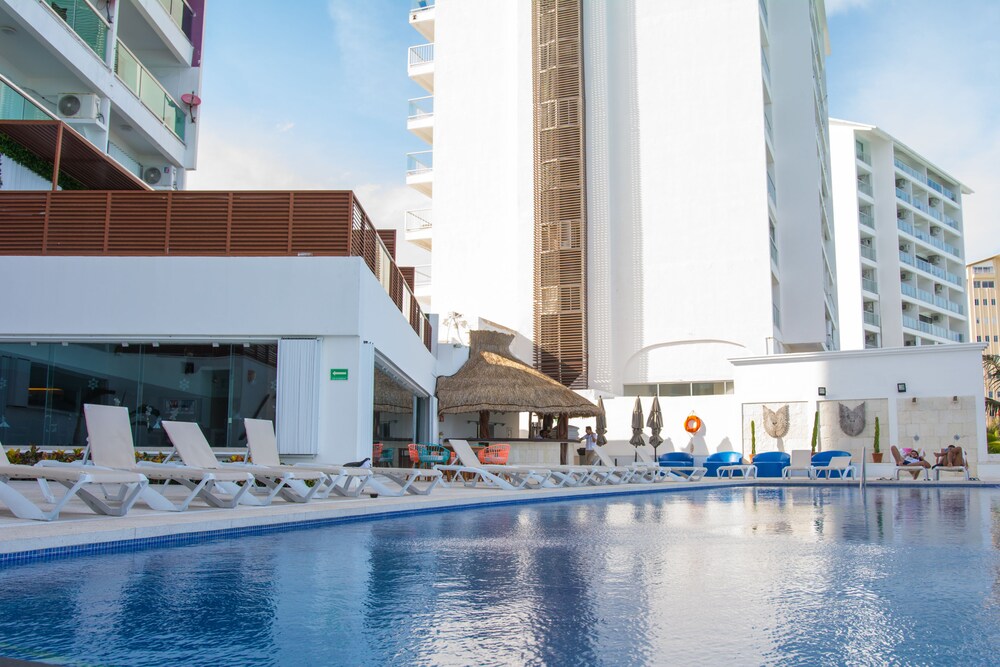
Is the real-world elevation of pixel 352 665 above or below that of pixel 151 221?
below

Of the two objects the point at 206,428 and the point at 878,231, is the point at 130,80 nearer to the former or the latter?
the point at 206,428

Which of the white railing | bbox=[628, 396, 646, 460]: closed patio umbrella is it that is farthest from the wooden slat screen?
the white railing

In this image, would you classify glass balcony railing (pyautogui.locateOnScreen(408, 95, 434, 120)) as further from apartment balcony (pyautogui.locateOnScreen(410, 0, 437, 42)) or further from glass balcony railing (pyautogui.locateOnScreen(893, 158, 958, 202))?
glass balcony railing (pyautogui.locateOnScreen(893, 158, 958, 202))

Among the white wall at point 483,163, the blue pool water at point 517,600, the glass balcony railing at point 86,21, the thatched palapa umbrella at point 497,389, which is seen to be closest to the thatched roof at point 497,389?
the thatched palapa umbrella at point 497,389

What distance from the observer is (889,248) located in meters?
56.1

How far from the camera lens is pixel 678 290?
1255 inches

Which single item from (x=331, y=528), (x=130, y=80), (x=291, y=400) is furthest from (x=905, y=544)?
(x=130, y=80)

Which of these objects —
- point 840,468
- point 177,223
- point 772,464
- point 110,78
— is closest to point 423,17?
point 110,78

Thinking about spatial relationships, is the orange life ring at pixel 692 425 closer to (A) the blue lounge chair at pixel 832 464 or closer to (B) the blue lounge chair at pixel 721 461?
(B) the blue lounge chair at pixel 721 461

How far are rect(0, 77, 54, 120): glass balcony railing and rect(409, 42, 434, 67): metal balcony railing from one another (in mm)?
24395

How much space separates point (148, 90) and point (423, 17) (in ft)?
62.4

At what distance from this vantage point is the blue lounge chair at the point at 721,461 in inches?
947

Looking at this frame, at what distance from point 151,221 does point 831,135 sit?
170ft

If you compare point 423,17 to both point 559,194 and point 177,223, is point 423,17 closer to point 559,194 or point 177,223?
point 559,194
